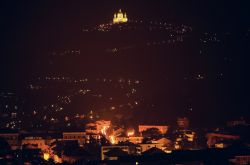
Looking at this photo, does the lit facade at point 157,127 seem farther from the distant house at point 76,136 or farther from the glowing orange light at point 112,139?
the distant house at point 76,136

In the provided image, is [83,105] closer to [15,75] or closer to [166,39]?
[15,75]

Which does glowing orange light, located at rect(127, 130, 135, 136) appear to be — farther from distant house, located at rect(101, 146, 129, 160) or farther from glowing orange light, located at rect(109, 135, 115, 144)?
distant house, located at rect(101, 146, 129, 160)

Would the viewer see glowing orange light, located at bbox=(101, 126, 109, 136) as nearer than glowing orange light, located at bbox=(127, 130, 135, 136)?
No

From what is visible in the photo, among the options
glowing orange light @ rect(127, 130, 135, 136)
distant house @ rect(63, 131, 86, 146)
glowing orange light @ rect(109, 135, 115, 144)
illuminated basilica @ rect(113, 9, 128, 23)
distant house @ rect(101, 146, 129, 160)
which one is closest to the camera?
distant house @ rect(101, 146, 129, 160)

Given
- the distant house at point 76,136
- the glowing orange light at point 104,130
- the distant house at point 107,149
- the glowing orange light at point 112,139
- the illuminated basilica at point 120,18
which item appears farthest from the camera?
the illuminated basilica at point 120,18

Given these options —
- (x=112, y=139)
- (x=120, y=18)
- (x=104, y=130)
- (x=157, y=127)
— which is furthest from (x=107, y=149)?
(x=120, y=18)

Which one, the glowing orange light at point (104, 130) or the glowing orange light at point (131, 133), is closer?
the glowing orange light at point (131, 133)

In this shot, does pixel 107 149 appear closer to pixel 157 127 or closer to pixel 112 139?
pixel 112 139

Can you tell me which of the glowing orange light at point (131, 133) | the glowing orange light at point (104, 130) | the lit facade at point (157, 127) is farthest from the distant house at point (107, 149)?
the glowing orange light at point (104, 130)

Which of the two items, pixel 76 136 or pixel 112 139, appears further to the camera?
pixel 112 139

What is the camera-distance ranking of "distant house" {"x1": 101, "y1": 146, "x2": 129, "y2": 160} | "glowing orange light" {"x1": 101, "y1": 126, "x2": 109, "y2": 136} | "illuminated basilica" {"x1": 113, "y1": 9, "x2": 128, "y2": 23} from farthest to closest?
"illuminated basilica" {"x1": 113, "y1": 9, "x2": 128, "y2": 23} → "glowing orange light" {"x1": 101, "y1": 126, "x2": 109, "y2": 136} → "distant house" {"x1": 101, "y1": 146, "x2": 129, "y2": 160}

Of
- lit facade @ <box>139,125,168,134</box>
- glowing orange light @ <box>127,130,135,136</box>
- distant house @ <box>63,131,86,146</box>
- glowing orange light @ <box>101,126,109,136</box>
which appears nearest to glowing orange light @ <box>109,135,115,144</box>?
glowing orange light @ <box>127,130,135,136</box>
